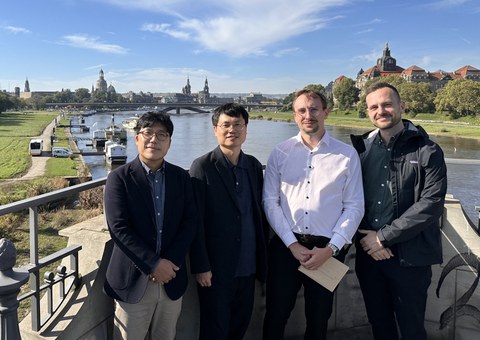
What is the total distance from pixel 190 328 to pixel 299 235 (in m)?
1.11

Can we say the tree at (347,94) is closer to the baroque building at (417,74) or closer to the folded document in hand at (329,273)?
the baroque building at (417,74)

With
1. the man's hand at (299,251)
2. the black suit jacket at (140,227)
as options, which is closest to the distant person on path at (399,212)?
the man's hand at (299,251)

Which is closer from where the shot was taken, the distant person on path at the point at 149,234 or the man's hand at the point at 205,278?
the distant person on path at the point at 149,234

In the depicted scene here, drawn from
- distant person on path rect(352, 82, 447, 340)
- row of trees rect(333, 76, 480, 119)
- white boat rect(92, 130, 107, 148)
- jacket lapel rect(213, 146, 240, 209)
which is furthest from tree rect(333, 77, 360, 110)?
jacket lapel rect(213, 146, 240, 209)

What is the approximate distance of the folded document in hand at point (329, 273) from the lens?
2.63 metres

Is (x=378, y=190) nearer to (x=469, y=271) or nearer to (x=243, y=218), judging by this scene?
(x=243, y=218)

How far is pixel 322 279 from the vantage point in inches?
104

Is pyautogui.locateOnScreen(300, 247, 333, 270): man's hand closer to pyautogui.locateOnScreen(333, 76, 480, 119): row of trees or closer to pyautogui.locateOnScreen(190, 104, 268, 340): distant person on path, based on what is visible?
pyautogui.locateOnScreen(190, 104, 268, 340): distant person on path

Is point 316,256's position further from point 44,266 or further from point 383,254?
point 44,266

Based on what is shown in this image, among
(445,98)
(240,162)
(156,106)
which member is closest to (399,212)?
(240,162)

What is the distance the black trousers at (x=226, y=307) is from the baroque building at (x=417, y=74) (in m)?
125

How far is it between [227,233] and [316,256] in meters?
0.58

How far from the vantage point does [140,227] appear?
2322 mm

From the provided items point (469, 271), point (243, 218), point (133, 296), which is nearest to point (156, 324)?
point (133, 296)
